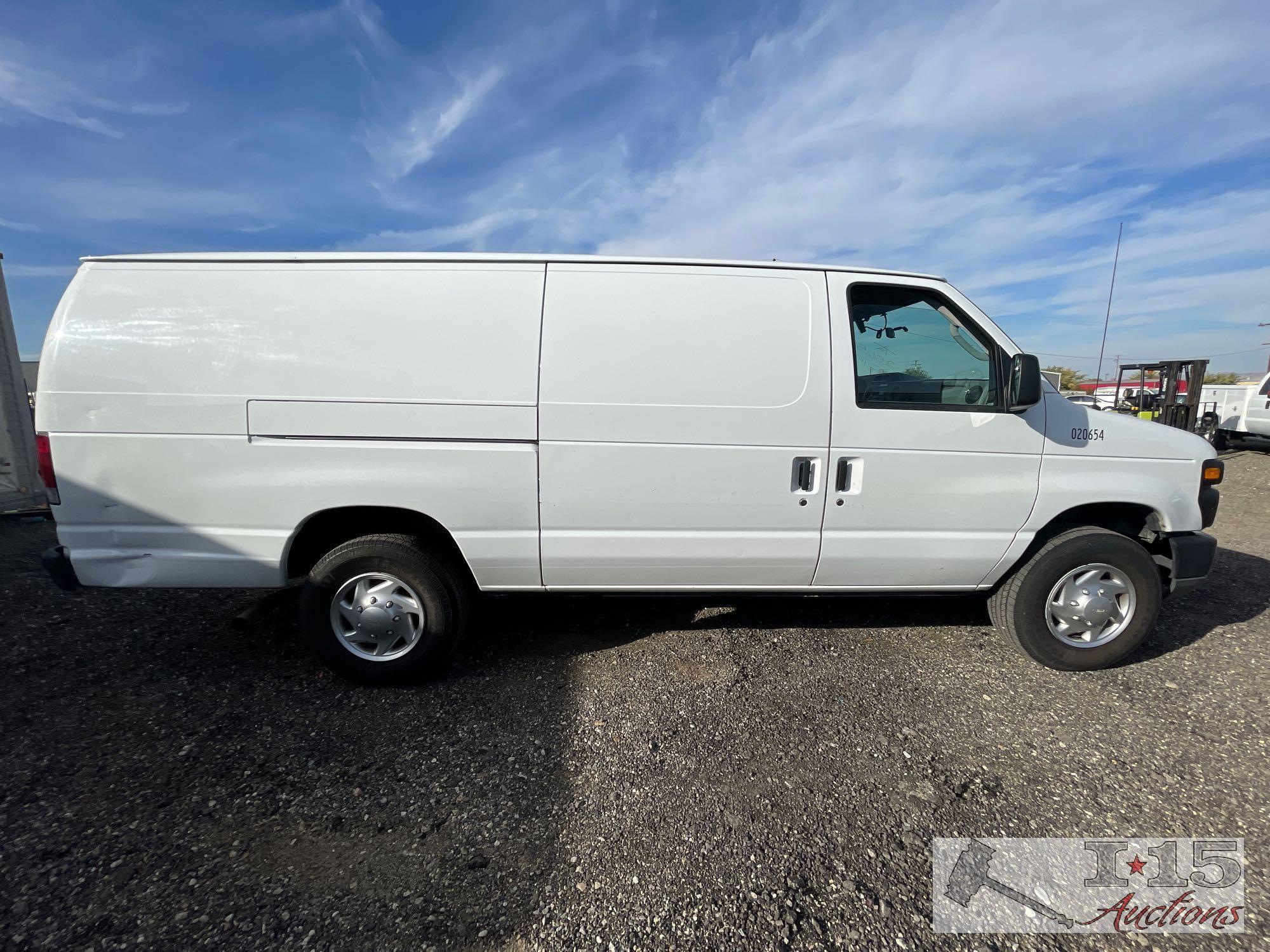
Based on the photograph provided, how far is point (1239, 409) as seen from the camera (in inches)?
464

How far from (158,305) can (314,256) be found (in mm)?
724

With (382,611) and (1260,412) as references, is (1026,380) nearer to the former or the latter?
(382,611)

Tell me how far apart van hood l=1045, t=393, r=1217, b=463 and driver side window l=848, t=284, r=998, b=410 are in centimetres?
38

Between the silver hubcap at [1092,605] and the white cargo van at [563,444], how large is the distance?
15 millimetres

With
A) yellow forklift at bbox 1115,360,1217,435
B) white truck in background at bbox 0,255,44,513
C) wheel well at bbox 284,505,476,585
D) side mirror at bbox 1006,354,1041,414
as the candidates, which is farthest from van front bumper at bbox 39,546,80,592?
yellow forklift at bbox 1115,360,1217,435

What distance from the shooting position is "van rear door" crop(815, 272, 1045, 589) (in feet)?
9.44

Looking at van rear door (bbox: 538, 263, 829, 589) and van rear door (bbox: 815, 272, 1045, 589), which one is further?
van rear door (bbox: 815, 272, 1045, 589)

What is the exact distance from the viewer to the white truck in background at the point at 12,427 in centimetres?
632

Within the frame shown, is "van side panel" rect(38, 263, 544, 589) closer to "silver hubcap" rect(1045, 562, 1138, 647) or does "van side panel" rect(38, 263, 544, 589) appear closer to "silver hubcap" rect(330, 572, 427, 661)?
"silver hubcap" rect(330, 572, 427, 661)

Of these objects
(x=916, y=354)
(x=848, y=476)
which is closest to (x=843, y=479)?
(x=848, y=476)

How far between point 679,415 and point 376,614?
5.95 feet

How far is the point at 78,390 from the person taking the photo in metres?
2.62

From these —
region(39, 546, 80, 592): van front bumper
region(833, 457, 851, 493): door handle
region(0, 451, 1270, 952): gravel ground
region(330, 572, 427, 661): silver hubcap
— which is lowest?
region(0, 451, 1270, 952): gravel ground

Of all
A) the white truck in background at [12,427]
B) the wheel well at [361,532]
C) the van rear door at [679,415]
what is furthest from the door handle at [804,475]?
the white truck in background at [12,427]
